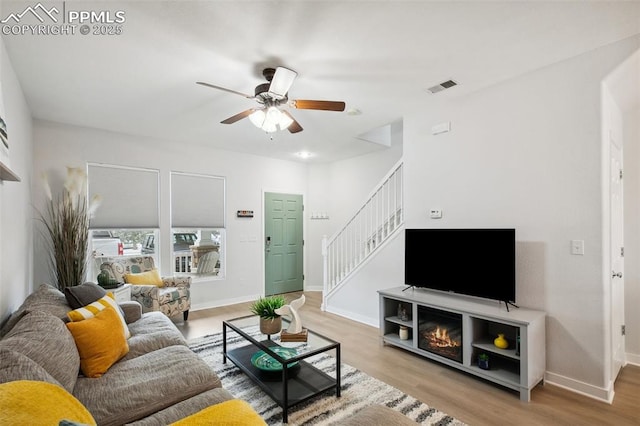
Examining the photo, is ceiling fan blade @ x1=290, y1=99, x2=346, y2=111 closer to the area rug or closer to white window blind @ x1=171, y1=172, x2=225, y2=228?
the area rug

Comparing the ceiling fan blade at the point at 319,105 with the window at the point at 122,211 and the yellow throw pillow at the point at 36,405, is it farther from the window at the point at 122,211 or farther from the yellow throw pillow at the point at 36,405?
the window at the point at 122,211

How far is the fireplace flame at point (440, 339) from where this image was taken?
2940 mm

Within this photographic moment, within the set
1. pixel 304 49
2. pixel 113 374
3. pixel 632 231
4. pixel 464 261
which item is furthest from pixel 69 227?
pixel 632 231

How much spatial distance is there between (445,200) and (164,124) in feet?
12.0

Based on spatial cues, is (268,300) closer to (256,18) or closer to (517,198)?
(256,18)

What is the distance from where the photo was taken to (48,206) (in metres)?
3.92

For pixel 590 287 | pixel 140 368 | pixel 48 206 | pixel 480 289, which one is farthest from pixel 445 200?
pixel 48 206

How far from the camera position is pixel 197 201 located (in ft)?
17.0

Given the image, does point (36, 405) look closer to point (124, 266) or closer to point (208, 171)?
point (124, 266)

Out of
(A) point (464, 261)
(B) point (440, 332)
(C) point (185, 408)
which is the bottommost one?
(B) point (440, 332)

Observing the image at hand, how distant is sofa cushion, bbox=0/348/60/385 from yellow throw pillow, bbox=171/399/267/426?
580 millimetres

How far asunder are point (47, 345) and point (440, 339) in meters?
2.99

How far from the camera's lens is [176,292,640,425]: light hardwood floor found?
2188 millimetres

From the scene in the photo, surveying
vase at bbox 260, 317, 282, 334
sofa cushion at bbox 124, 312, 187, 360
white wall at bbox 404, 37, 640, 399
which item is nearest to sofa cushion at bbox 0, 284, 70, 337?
sofa cushion at bbox 124, 312, 187, 360
